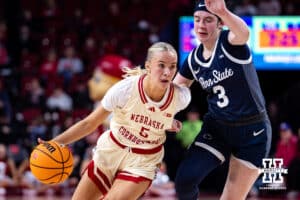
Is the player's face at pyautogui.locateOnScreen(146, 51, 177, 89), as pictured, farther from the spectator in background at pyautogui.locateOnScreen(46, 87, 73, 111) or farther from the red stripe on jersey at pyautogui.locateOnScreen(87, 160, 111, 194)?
the spectator in background at pyautogui.locateOnScreen(46, 87, 73, 111)

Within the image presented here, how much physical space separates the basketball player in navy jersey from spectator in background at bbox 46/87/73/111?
7.68m

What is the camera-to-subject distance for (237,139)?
5.42m

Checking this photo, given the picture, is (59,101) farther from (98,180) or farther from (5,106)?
(98,180)

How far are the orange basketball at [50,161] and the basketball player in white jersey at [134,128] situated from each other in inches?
3.6

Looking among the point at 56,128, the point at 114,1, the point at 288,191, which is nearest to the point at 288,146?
the point at 288,191

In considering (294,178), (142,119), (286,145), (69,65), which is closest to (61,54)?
(69,65)

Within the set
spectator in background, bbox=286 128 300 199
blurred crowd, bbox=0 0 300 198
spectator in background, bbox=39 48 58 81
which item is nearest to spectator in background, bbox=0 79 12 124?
blurred crowd, bbox=0 0 300 198

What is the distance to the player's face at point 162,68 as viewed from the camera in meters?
5.14

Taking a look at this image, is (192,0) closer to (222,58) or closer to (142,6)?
(142,6)

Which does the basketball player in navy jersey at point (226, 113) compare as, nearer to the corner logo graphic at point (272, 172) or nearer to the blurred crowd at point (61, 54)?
the corner logo graphic at point (272, 172)

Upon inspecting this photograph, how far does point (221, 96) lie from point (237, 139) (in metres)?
0.37

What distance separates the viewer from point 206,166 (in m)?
5.39

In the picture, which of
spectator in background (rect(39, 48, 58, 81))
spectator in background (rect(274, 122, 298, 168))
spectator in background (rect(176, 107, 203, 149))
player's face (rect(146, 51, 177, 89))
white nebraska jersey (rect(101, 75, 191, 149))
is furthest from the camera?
spectator in background (rect(39, 48, 58, 81))

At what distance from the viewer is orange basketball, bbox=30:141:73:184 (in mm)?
5316
